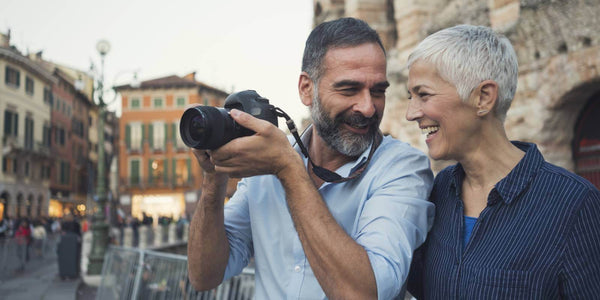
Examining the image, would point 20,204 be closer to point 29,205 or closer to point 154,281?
point 29,205

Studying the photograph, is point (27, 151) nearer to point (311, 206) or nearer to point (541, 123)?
point (541, 123)

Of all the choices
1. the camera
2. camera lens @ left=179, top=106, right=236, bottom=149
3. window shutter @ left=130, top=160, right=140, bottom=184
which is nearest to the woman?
the camera

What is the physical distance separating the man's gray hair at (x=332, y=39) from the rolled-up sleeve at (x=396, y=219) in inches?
17.7

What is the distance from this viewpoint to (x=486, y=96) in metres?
1.63

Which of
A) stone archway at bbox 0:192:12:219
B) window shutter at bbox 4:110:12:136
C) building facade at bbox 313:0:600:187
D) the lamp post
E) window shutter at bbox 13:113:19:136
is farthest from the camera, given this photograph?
window shutter at bbox 13:113:19:136

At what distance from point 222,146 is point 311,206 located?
31 centimetres

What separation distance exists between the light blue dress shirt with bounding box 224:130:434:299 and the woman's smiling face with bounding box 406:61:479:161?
3.8 inches

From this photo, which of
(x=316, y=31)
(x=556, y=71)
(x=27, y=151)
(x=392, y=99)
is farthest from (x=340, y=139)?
(x=27, y=151)

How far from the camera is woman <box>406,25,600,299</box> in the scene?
1.41 meters

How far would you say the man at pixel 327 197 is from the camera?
1.43m

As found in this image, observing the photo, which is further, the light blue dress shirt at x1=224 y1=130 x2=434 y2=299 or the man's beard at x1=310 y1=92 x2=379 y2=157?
the man's beard at x1=310 y1=92 x2=379 y2=157

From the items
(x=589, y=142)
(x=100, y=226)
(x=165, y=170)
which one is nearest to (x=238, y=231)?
(x=589, y=142)

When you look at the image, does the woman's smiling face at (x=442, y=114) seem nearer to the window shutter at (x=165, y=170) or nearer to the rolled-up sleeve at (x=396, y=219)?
the rolled-up sleeve at (x=396, y=219)

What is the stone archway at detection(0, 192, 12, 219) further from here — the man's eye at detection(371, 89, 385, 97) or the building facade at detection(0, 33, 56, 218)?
the man's eye at detection(371, 89, 385, 97)
